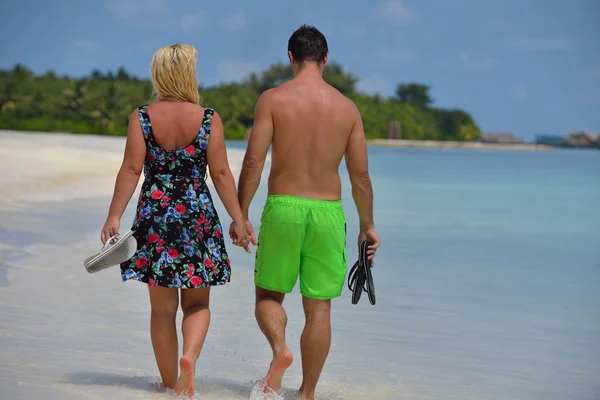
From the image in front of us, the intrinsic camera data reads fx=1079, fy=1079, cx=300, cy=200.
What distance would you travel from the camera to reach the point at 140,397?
14.0 feet

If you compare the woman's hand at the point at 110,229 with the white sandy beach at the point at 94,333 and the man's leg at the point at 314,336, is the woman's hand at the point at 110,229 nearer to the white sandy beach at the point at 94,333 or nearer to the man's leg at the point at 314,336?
the white sandy beach at the point at 94,333

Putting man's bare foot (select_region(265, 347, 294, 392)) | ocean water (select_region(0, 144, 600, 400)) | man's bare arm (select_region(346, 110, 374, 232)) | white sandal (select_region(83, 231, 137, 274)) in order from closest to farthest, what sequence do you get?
white sandal (select_region(83, 231, 137, 274)), man's bare foot (select_region(265, 347, 294, 392)), man's bare arm (select_region(346, 110, 374, 232)), ocean water (select_region(0, 144, 600, 400))

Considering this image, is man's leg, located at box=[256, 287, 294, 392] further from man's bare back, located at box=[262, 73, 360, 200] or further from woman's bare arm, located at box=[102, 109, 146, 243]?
woman's bare arm, located at box=[102, 109, 146, 243]

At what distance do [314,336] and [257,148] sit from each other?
2.68 feet

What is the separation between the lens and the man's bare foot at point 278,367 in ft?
13.9

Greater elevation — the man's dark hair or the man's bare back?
the man's dark hair

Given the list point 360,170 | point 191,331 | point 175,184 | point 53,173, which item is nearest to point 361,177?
point 360,170

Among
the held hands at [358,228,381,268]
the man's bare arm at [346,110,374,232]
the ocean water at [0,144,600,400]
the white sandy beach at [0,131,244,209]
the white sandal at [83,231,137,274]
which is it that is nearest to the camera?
the white sandal at [83,231,137,274]

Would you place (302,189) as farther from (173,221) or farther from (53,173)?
(53,173)

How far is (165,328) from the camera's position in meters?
4.34

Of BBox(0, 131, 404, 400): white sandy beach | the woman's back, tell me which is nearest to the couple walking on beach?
the woman's back

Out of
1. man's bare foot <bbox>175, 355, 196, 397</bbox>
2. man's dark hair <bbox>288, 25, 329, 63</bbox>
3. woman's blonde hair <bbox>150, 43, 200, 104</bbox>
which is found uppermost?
man's dark hair <bbox>288, 25, 329, 63</bbox>

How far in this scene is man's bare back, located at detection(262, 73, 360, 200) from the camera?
436 cm

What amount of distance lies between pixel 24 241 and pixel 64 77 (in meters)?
63.4
